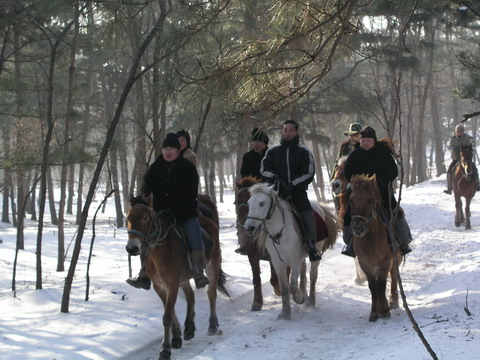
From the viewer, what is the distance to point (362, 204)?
6.76 meters

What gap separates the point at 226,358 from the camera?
238 inches

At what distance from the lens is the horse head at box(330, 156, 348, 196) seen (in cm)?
926

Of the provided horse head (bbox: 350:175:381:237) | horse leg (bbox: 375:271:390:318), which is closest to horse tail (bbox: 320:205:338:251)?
horse leg (bbox: 375:271:390:318)

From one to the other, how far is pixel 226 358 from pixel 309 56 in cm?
340

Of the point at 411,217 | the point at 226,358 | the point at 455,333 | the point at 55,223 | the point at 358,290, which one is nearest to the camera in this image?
the point at 455,333

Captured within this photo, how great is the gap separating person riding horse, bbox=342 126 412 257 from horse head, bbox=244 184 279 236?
107cm

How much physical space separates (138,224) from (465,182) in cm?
1252

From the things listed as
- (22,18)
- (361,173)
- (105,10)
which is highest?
(22,18)

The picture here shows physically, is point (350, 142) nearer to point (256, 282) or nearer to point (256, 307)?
point (256, 282)

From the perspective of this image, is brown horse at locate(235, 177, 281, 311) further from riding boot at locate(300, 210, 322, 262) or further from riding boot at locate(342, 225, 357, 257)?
riding boot at locate(342, 225, 357, 257)

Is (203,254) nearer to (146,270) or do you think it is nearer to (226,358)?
(146,270)

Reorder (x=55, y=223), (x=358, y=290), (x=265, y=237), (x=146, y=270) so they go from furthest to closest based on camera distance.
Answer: (x=55, y=223) → (x=358, y=290) → (x=265, y=237) → (x=146, y=270)

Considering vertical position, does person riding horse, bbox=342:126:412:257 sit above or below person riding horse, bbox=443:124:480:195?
below

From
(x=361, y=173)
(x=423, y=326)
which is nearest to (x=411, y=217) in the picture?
(x=361, y=173)
